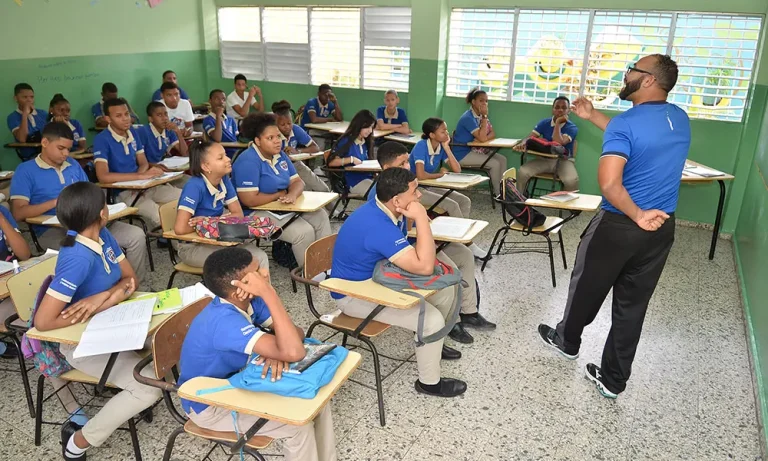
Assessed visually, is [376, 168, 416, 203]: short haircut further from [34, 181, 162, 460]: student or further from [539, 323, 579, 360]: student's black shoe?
[539, 323, 579, 360]: student's black shoe

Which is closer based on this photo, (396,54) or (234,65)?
(396,54)

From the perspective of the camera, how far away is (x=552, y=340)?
3.27 meters

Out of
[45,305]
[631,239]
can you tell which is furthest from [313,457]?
[631,239]

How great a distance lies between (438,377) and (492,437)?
0.39m

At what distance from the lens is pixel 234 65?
8.20 m

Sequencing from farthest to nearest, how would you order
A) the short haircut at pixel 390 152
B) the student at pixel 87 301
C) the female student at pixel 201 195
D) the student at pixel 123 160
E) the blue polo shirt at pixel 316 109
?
the blue polo shirt at pixel 316 109 → the student at pixel 123 160 → the short haircut at pixel 390 152 → the female student at pixel 201 195 → the student at pixel 87 301

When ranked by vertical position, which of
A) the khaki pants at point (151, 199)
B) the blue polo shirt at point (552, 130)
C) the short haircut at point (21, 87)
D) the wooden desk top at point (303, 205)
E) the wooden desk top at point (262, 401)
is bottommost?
the khaki pants at point (151, 199)

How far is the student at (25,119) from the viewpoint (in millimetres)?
5664

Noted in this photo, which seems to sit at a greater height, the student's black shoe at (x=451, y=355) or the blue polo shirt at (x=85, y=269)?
the blue polo shirt at (x=85, y=269)

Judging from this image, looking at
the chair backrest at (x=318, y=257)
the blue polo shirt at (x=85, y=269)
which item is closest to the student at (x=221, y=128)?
the chair backrest at (x=318, y=257)

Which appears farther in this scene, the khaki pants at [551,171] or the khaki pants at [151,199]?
the khaki pants at [551,171]

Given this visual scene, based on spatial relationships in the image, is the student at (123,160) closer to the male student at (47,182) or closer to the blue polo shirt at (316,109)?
the male student at (47,182)

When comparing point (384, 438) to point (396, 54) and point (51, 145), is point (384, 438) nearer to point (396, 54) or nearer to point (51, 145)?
point (51, 145)

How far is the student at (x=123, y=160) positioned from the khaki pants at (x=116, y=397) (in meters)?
2.33
